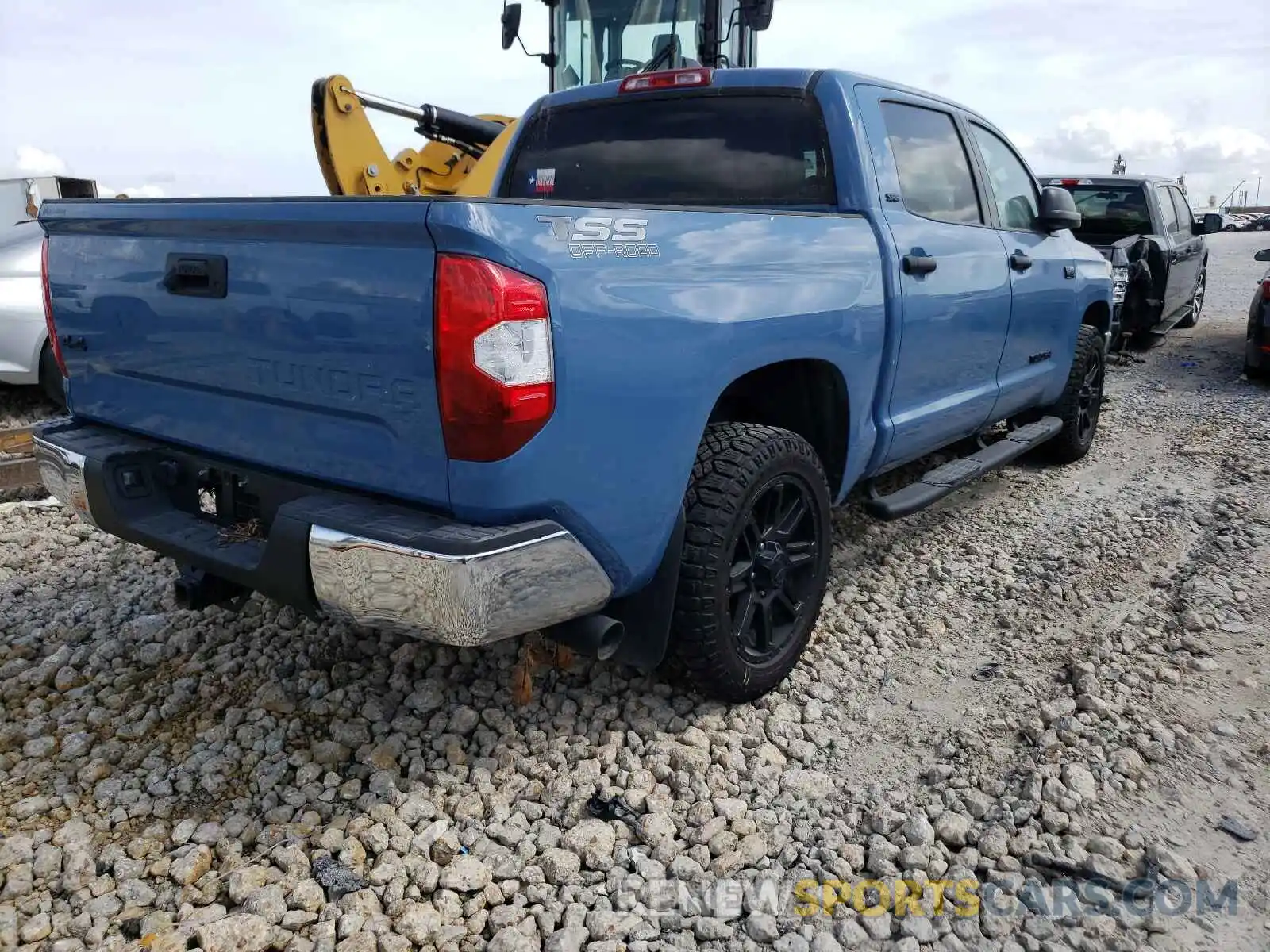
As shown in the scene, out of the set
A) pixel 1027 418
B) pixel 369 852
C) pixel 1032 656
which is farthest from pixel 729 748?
pixel 1027 418

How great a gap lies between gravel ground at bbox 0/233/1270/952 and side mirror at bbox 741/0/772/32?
3.98m

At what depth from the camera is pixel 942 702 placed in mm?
3264

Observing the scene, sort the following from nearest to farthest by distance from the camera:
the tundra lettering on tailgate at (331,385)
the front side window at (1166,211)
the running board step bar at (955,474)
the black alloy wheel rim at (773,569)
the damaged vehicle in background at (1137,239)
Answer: the tundra lettering on tailgate at (331,385) → the black alloy wheel rim at (773,569) → the running board step bar at (955,474) → the damaged vehicle in background at (1137,239) → the front side window at (1166,211)

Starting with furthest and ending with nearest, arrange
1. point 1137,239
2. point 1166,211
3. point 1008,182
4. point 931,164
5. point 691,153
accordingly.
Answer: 1. point 1166,211
2. point 1137,239
3. point 1008,182
4. point 931,164
5. point 691,153

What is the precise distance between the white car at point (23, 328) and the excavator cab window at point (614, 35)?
4108 millimetres

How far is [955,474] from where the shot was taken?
4.25 meters

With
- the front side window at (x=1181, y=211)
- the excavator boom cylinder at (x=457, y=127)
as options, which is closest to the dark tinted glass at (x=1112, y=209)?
the front side window at (x=1181, y=211)

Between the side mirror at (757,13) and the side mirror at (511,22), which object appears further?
the side mirror at (511,22)

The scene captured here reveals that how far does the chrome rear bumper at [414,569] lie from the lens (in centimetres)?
216

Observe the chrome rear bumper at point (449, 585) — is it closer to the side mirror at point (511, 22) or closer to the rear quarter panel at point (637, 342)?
the rear quarter panel at point (637, 342)

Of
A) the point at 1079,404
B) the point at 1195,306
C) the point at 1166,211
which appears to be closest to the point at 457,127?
the point at 1079,404

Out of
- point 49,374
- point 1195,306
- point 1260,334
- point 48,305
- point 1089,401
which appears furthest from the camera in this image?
point 1195,306

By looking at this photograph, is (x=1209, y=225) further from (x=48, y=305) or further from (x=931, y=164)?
(x=48, y=305)

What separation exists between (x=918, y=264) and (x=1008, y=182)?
1.73m
